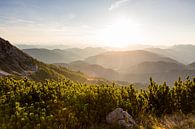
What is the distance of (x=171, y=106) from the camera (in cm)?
1307

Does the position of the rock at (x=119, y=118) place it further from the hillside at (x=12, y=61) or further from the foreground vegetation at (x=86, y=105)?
the hillside at (x=12, y=61)

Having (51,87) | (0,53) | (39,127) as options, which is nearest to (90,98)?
(51,87)

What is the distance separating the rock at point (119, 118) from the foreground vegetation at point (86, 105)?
0.82ft

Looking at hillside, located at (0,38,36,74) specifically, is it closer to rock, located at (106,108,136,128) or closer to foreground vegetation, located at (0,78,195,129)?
foreground vegetation, located at (0,78,195,129)

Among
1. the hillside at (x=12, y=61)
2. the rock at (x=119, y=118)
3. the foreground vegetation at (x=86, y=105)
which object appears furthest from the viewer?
the hillside at (x=12, y=61)

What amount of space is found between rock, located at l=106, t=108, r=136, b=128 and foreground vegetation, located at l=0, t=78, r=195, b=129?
25 cm

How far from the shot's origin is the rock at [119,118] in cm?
914

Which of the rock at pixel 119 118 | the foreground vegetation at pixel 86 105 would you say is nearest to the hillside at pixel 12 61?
the foreground vegetation at pixel 86 105

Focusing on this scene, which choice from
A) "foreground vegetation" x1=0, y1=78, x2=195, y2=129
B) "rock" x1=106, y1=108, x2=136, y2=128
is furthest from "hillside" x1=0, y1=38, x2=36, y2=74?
"rock" x1=106, y1=108, x2=136, y2=128

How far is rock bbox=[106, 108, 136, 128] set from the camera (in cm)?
914

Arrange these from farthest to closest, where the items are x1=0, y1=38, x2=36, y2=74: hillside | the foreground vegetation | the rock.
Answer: x1=0, y1=38, x2=36, y2=74: hillside < the rock < the foreground vegetation

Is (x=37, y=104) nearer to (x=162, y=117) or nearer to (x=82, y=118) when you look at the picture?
(x=82, y=118)

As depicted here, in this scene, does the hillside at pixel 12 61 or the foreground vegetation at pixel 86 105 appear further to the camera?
the hillside at pixel 12 61

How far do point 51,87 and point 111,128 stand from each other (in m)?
3.33
